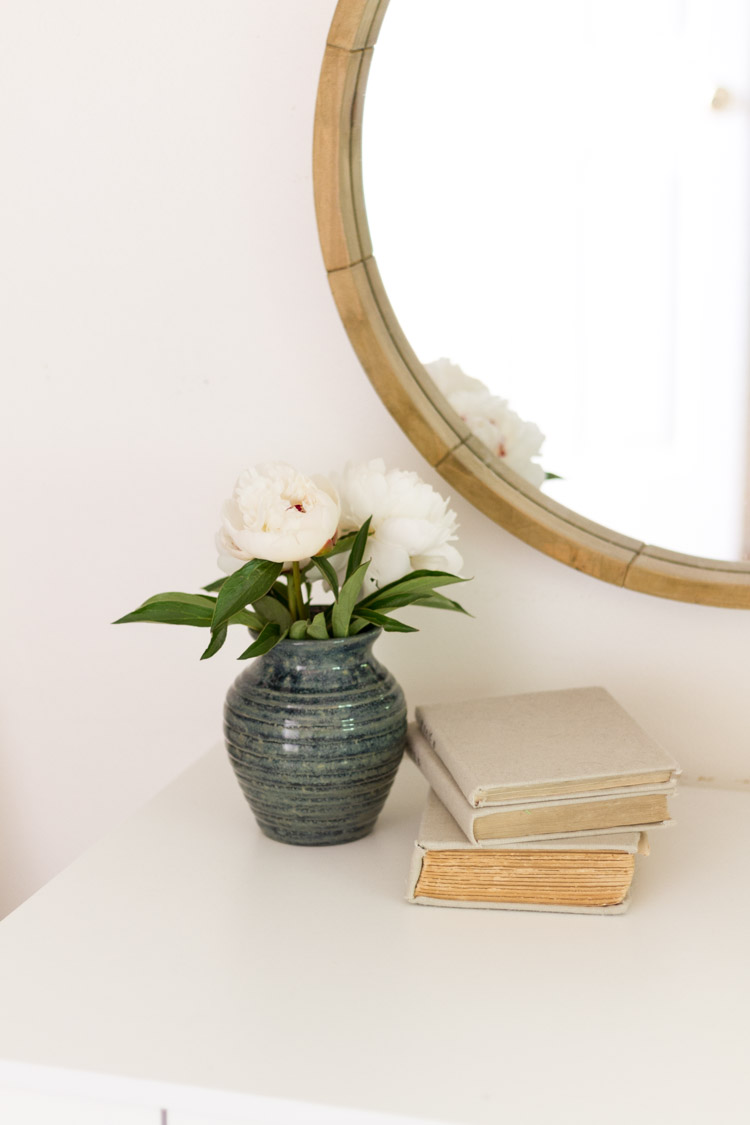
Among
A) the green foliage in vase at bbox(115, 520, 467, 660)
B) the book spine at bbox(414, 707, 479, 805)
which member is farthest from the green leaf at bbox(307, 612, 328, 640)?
the book spine at bbox(414, 707, 479, 805)

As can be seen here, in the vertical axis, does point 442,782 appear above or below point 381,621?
below

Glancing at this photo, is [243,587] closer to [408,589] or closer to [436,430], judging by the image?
[408,589]

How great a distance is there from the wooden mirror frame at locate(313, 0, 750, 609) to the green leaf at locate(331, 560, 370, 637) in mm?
189

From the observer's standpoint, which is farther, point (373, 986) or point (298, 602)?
point (298, 602)

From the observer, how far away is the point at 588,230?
895 millimetres

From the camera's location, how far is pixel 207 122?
1006 millimetres

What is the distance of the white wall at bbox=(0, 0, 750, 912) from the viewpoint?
3.26ft

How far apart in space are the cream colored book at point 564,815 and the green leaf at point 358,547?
184 mm

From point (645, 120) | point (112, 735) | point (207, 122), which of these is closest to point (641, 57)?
point (645, 120)

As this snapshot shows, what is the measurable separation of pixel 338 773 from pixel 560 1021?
0.26m

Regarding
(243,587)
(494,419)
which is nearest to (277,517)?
(243,587)

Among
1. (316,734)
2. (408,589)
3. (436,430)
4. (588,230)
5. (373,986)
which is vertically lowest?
(373,986)

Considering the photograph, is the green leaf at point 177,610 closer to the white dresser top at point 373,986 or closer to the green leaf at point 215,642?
the green leaf at point 215,642

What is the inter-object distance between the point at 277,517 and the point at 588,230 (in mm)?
382
